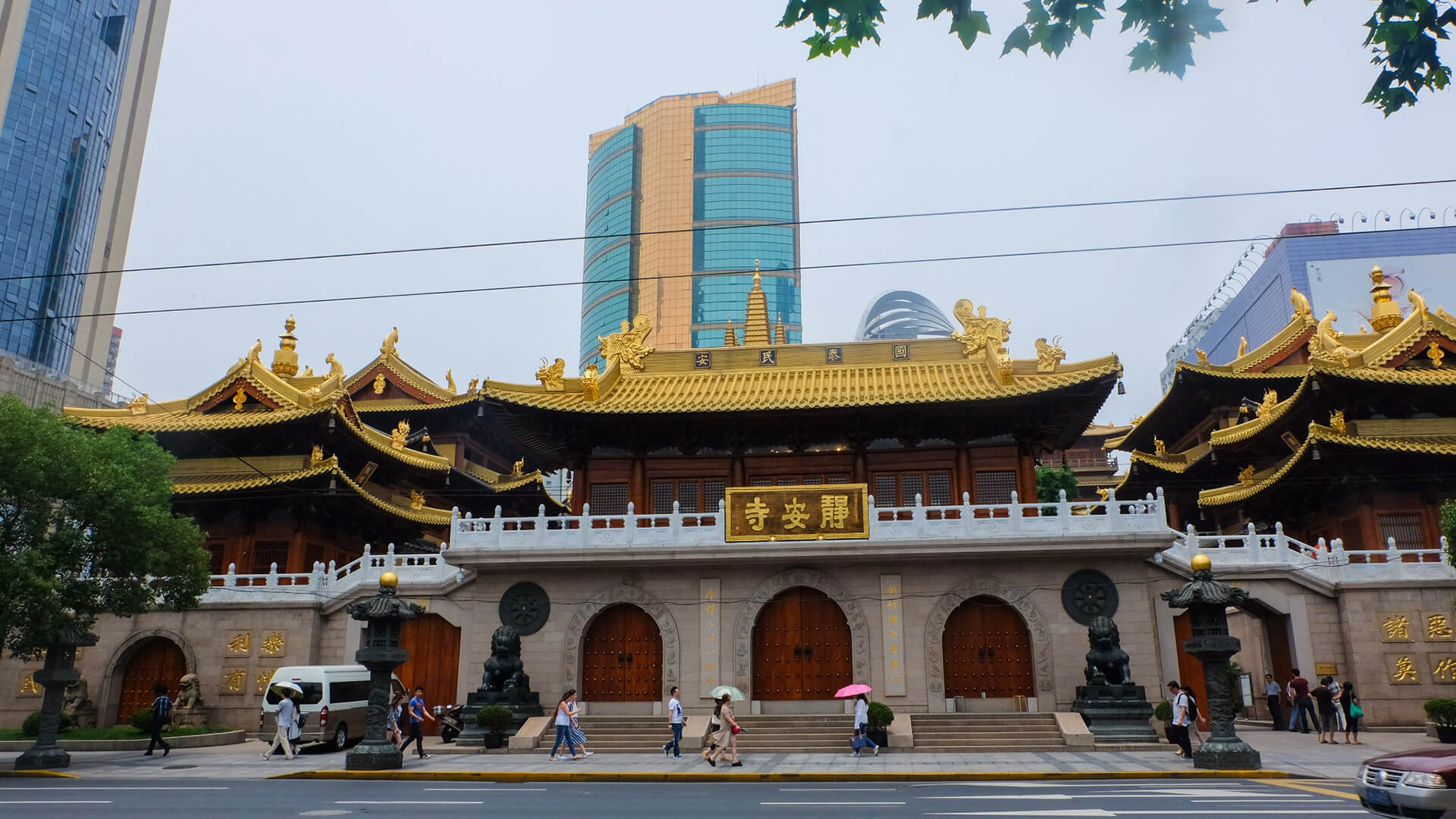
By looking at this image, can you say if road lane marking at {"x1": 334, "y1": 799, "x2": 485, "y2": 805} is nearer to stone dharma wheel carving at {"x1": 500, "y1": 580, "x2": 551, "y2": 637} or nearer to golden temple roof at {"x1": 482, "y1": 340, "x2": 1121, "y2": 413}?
stone dharma wheel carving at {"x1": 500, "y1": 580, "x2": 551, "y2": 637}

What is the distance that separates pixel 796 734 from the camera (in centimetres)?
2014

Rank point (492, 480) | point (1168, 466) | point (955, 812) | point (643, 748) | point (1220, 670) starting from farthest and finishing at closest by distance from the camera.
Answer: point (492, 480) → point (1168, 466) → point (643, 748) → point (1220, 670) → point (955, 812)

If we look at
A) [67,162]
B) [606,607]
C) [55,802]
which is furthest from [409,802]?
[67,162]

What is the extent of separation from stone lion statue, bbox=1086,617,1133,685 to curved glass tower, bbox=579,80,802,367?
91.9 metres

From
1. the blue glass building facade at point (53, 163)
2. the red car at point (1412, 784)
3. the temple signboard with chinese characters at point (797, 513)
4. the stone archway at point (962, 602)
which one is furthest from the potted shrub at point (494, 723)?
the blue glass building facade at point (53, 163)

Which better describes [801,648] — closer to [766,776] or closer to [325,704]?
[766,776]

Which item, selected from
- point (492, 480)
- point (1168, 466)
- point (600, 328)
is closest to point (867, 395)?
point (1168, 466)

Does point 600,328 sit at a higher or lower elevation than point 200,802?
higher

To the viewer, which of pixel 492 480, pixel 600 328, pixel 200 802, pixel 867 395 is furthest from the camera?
pixel 600 328

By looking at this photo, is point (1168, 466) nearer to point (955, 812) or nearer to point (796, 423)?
point (796, 423)

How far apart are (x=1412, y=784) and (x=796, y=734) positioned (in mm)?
12534

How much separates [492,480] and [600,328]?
84406mm

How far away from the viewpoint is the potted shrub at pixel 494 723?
64.7ft

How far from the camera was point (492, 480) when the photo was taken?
38.8 metres
